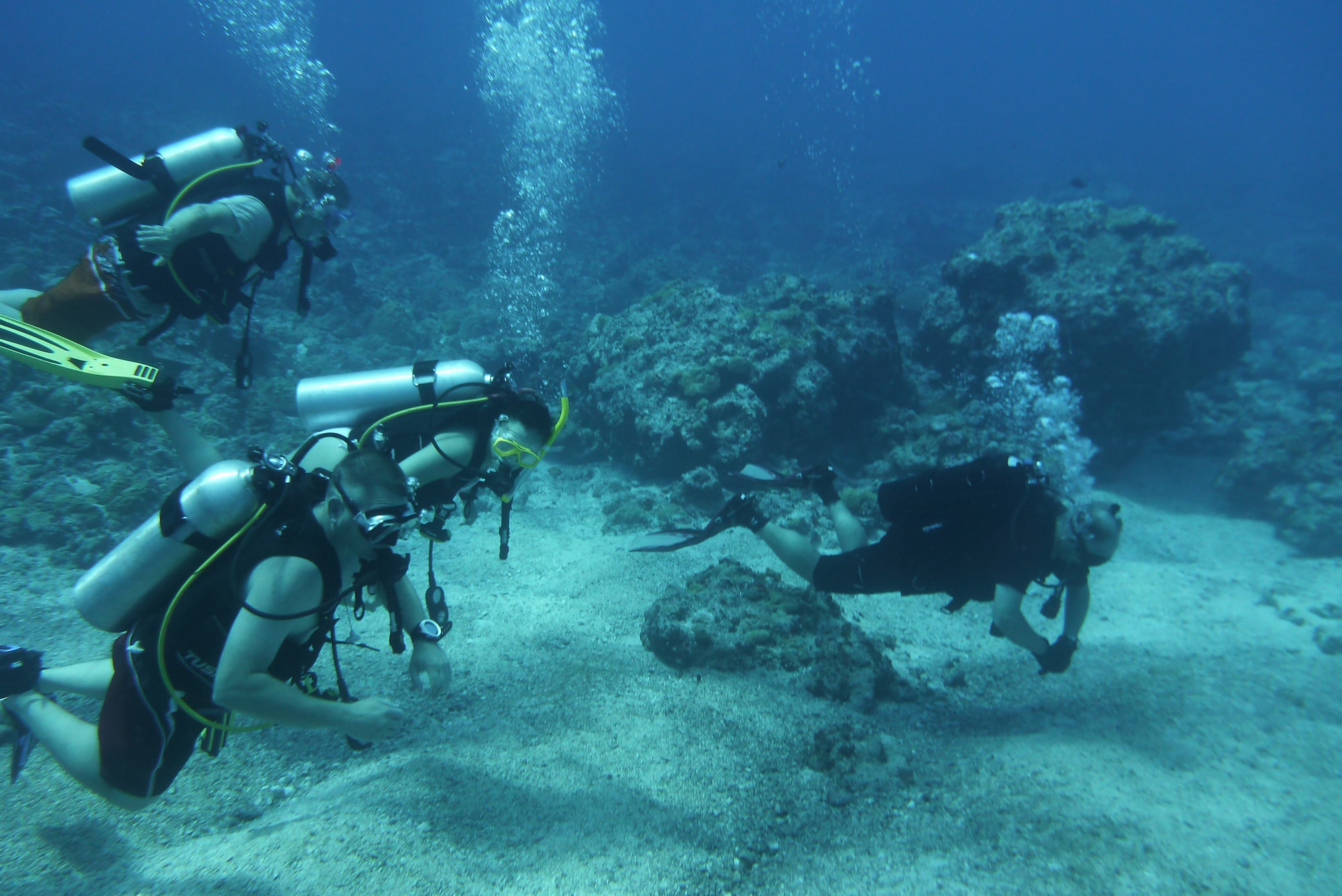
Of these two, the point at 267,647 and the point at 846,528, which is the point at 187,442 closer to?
the point at 267,647

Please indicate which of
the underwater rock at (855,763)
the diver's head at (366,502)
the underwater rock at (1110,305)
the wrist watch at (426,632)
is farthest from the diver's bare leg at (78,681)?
the underwater rock at (1110,305)

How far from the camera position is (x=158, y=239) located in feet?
12.2

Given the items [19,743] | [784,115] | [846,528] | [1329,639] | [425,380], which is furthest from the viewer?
[784,115]

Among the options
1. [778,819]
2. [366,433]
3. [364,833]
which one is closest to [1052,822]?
[778,819]

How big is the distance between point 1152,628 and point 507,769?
7.05 metres

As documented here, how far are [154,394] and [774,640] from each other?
4.69 meters

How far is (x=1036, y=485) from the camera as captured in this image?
4.35 metres

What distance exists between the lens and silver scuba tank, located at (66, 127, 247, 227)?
4.16 m

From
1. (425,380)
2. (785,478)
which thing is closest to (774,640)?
(785,478)

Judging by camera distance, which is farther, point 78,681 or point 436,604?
point 436,604

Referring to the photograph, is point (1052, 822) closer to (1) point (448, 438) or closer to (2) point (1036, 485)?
(2) point (1036, 485)

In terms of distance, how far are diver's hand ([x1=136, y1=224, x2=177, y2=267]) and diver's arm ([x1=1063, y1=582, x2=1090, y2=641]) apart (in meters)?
6.98

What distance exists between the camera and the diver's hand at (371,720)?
2387mm

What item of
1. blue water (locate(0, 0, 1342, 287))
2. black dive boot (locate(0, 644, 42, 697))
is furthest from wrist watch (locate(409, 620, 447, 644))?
blue water (locate(0, 0, 1342, 287))
